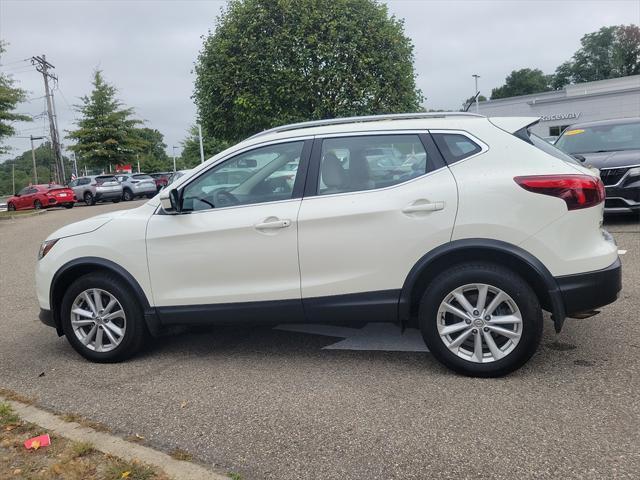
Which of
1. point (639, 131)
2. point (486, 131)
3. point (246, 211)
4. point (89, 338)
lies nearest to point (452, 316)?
point (486, 131)

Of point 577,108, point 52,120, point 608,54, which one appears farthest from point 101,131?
point 608,54

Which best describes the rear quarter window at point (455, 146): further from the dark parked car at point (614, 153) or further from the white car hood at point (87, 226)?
the dark parked car at point (614, 153)

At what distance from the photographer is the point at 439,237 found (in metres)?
3.78

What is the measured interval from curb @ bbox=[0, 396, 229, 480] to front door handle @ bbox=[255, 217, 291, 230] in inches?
64.5

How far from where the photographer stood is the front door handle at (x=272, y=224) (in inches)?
159

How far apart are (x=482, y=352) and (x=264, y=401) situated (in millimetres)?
1482

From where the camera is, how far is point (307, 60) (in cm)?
2109

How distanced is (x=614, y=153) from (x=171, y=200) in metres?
A: 7.88

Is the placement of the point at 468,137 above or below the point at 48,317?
above

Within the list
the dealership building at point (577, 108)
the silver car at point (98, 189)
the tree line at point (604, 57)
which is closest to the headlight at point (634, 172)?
the silver car at point (98, 189)

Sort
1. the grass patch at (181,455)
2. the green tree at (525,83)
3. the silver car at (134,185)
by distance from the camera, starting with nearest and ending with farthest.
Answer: the grass patch at (181,455) < the silver car at (134,185) < the green tree at (525,83)

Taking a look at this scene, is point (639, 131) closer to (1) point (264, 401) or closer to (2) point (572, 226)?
(2) point (572, 226)

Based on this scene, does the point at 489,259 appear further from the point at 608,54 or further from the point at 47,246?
the point at 608,54

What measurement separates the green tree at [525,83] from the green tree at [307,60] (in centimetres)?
8218
